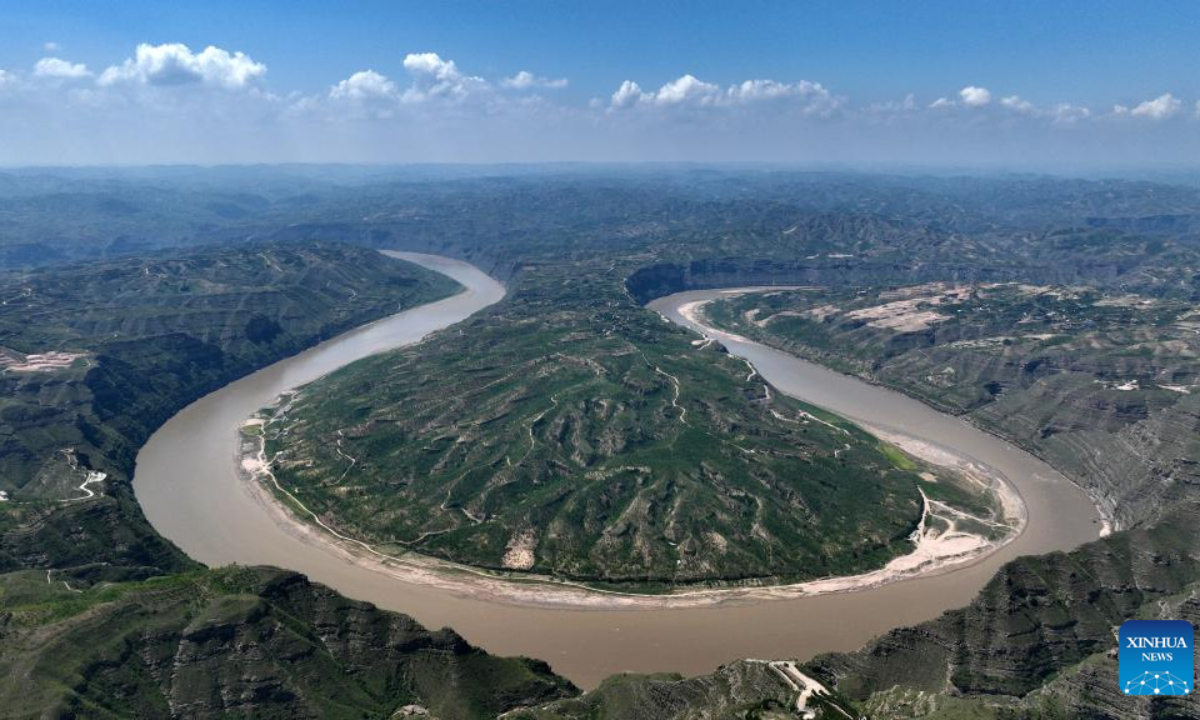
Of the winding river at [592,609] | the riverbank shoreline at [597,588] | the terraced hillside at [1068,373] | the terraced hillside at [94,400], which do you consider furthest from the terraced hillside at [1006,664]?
the terraced hillside at [94,400]

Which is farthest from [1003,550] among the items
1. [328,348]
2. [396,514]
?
[328,348]

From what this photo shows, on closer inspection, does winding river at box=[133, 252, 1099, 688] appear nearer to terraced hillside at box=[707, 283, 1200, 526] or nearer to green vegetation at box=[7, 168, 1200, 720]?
green vegetation at box=[7, 168, 1200, 720]

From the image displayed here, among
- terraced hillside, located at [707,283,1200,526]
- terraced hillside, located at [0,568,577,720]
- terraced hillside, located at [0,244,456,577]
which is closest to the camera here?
terraced hillside, located at [0,568,577,720]

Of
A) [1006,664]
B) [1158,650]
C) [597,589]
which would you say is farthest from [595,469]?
[1158,650]

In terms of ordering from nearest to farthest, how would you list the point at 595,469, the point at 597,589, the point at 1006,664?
the point at 1006,664
the point at 597,589
the point at 595,469

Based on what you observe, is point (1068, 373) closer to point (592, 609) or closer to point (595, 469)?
point (595, 469)

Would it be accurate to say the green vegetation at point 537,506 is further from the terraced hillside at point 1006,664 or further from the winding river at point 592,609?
the winding river at point 592,609

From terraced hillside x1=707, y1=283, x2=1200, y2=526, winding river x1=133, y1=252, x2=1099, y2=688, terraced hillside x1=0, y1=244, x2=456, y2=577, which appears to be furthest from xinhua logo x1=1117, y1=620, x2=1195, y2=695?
terraced hillside x1=0, y1=244, x2=456, y2=577
